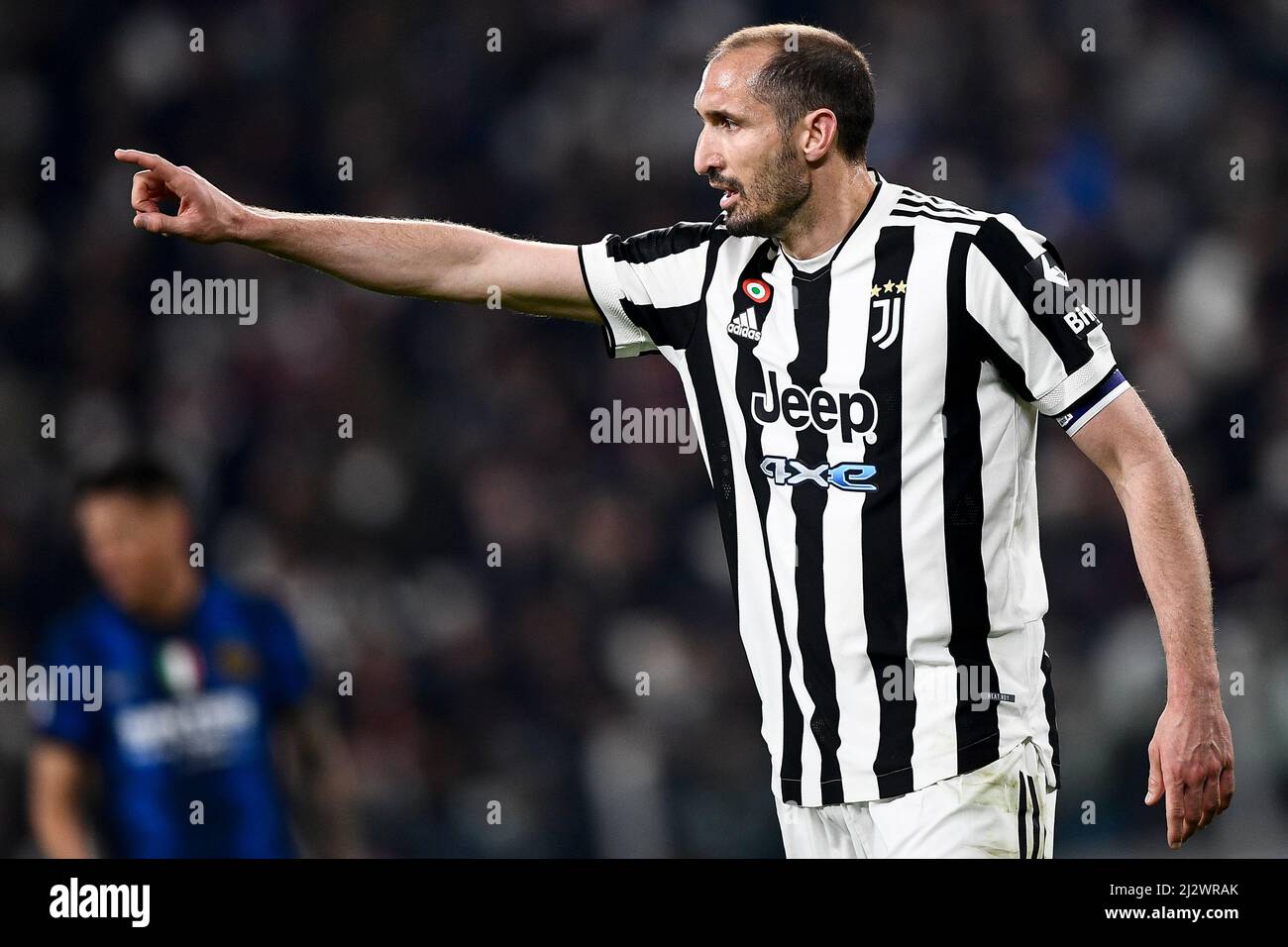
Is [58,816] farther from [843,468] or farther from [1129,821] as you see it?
[1129,821]

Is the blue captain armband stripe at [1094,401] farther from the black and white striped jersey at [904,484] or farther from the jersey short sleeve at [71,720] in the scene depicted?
the jersey short sleeve at [71,720]

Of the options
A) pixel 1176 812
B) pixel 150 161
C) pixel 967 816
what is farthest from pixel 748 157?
pixel 1176 812

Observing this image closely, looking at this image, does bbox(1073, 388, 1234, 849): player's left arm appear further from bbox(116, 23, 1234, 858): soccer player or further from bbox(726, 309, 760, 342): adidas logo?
bbox(726, 309, 760, 342): adidas logo

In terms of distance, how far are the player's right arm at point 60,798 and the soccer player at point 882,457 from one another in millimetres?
2155

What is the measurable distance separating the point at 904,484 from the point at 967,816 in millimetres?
653

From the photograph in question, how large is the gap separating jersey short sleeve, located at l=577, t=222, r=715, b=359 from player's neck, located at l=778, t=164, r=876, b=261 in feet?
0.68

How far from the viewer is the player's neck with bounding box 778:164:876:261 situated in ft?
10.5

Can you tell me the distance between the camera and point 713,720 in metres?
6.01

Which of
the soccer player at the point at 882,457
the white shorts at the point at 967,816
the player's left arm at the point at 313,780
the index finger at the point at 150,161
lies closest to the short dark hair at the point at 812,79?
the soccer player at the point at 882,457

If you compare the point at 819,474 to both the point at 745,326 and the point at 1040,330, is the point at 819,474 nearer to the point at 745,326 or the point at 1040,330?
the point at 745,326

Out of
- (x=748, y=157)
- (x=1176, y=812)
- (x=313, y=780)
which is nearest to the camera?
(x=1176, y=812)

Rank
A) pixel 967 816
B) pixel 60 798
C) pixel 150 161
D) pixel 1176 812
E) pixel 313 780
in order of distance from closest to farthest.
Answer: pixel 1176 812
pixel 967 816
pixel 150 161
pixel 60 798
pixel 313 780

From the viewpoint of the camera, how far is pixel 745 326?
320cm

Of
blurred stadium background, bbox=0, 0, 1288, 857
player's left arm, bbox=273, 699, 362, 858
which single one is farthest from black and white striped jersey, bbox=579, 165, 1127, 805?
blurred stadium background, bbox=0, 0, 1288, 857
